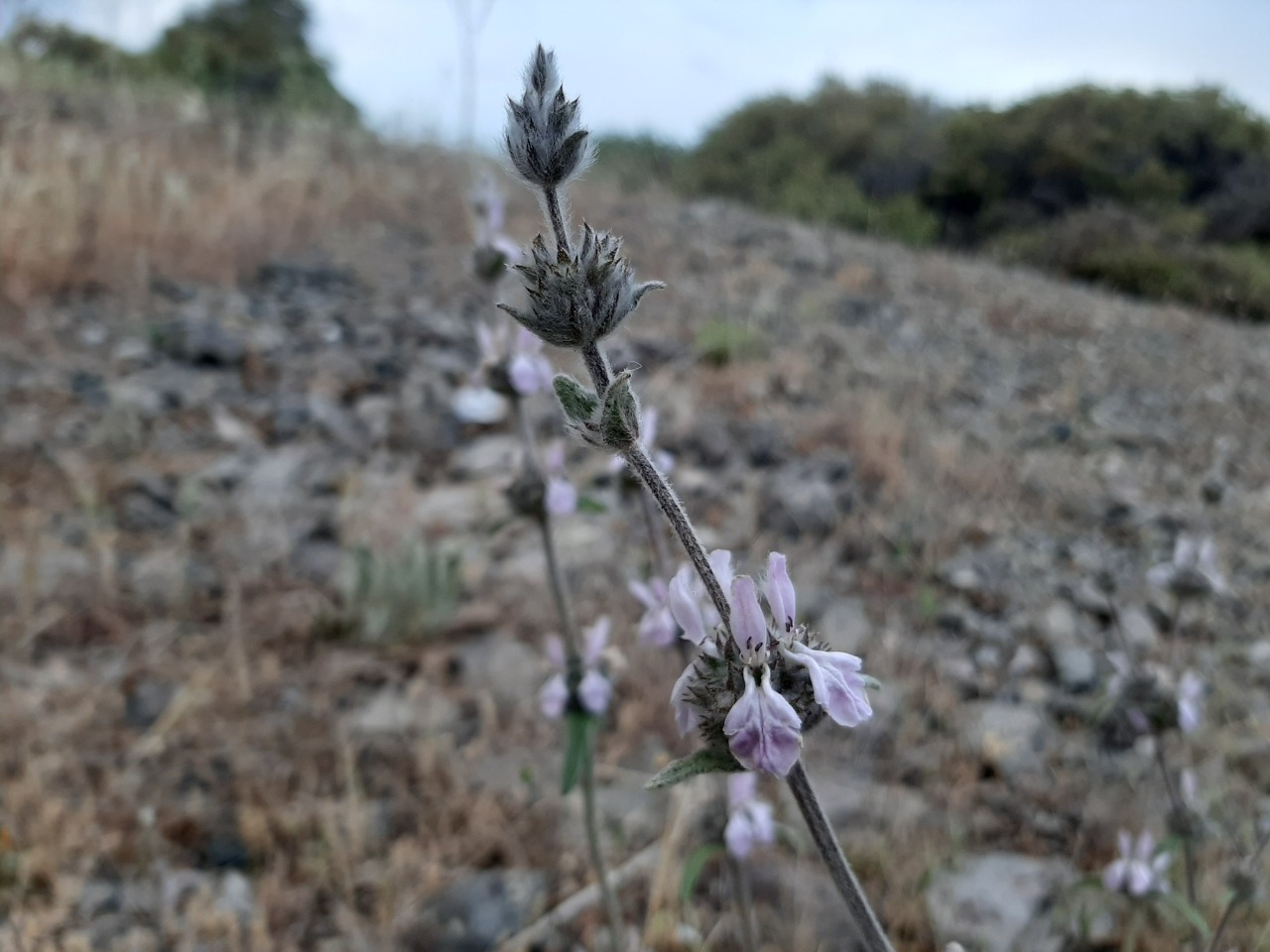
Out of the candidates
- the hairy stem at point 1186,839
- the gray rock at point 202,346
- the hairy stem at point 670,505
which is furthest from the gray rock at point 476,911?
the gray rock at point 202,346

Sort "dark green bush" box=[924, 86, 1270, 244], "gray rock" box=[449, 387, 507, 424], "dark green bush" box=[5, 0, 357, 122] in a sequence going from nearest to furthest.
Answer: "gray rock" box=[449, 387, 507, 424] < "dark green bush" box=[5, 0, 357, 122] < "dark green bush" box=[924, 86, 1270, 244]

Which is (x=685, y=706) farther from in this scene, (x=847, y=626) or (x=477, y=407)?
(x=477, y=407)

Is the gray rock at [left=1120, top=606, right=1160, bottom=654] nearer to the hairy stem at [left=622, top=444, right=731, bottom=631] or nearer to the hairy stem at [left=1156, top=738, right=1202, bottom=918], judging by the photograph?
the hairy stem at [left=1156, top=738, right=1202, bottom=918]

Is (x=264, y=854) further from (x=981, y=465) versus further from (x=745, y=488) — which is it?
(x=981, y=465)

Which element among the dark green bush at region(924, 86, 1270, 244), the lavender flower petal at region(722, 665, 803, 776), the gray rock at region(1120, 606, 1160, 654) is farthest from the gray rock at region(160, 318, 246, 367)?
the dark green bush at region(924, 86, 1270, 244)

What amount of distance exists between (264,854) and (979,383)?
5458 mm

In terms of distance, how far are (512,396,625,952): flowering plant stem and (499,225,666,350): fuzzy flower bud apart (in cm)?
120

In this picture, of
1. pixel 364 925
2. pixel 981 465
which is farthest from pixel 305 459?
pixel 981 465

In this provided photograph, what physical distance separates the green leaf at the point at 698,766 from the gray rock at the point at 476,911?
1626 mm

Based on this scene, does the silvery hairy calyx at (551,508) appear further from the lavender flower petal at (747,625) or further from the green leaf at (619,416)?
the green leaf at (619,416)

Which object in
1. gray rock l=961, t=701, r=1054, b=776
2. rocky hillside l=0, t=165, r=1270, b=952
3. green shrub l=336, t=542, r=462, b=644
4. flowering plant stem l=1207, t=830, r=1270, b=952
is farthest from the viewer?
green shrub l=336, t=542, r=462, b=644

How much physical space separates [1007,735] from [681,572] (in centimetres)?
249

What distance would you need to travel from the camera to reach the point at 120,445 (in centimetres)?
439

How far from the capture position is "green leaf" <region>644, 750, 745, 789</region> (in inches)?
36.5
